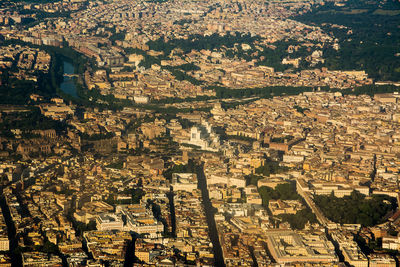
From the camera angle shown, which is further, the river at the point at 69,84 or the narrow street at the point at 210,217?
the river at the point at 69,84

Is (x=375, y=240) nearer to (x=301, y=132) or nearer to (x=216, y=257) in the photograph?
(x=216, y=257)

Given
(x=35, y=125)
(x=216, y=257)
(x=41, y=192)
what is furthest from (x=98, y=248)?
(x=35, y=125)

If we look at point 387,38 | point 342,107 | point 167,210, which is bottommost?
point 167,210

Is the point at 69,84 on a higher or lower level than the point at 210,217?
higher

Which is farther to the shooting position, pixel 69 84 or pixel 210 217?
pixel 69 84

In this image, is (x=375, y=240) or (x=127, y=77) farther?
(x=127, y=77)

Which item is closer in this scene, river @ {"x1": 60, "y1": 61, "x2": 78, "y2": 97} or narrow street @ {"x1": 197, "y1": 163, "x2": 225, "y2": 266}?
narrow street @ {"x1": 197, "y1": 163, "x2": 225, "y2": 266}

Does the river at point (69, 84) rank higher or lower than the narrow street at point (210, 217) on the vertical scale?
higher

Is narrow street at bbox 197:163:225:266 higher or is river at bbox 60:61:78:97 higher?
river at bbox 60:61:78:97
